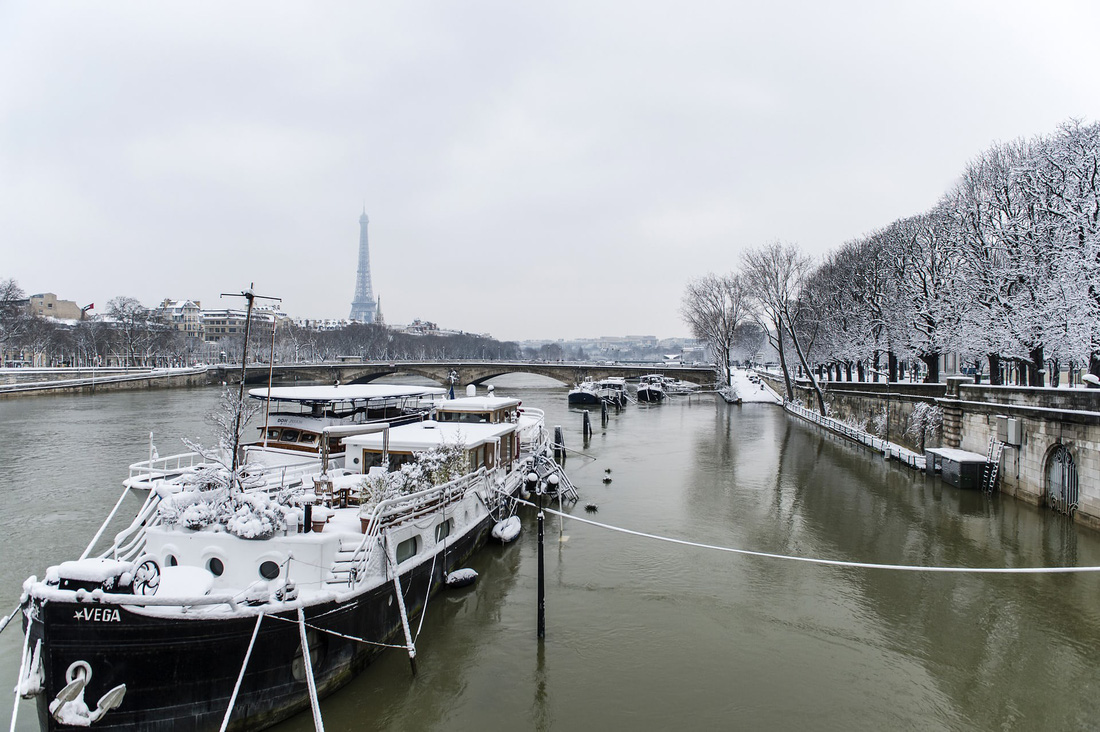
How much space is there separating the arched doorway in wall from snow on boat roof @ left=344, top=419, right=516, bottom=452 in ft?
66.0

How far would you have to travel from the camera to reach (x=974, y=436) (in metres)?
28.3

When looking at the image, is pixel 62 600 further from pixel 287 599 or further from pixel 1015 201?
pixel 1015 201

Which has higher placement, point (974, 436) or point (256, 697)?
point (974, 436)

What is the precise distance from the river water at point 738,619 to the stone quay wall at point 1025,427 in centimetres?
114

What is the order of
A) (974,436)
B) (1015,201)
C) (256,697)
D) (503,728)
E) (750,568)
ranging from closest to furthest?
(256,697) → (503,728) → (750,568) → (974,436) → (1015,201)

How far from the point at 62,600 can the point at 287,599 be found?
2903 millimetres

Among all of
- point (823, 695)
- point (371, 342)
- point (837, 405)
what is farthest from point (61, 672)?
point (371, 342)

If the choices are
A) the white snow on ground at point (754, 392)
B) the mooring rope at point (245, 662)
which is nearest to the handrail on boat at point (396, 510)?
the mooring rope at point (245, 662)

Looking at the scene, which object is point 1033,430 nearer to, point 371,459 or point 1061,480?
point 1061,480

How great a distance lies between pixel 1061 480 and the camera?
Result: 2180 cm

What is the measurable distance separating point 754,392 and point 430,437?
7058 cm

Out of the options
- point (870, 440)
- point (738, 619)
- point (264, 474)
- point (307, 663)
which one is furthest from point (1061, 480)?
point (264, 474)

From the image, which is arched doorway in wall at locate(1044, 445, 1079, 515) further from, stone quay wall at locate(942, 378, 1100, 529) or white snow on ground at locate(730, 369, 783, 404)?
white snow on ground at locate(730, 369, 783, 404)

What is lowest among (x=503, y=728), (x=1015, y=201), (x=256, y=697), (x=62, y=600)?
(x=503, y=728)
